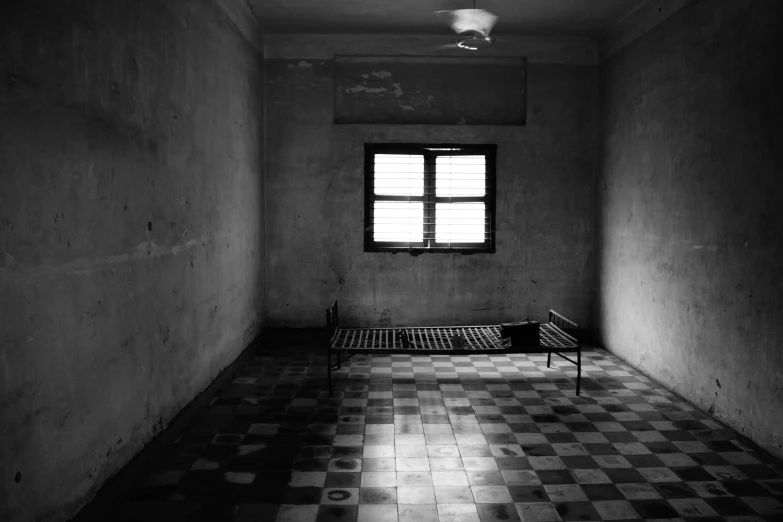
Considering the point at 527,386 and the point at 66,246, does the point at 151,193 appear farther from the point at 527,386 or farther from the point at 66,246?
the point at 527,386

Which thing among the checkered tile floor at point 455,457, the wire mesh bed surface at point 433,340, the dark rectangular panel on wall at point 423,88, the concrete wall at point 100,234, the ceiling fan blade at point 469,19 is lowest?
the checkered tile floor at point 455,457

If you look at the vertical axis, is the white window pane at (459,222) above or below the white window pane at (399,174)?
below

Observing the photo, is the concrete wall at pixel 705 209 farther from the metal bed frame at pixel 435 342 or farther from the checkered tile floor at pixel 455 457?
the metal bed frame at pixel 435 342

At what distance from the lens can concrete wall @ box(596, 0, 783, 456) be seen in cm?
404

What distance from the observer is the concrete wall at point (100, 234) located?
2.39 meters

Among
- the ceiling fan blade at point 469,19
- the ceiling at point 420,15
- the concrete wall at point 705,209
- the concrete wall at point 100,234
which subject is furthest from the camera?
the ceiling fan blade at point 469,19

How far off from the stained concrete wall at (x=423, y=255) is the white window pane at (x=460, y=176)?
23 centimetres

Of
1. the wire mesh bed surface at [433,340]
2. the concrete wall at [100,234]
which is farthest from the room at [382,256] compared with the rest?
the wire mesh bed surface at [433,340]

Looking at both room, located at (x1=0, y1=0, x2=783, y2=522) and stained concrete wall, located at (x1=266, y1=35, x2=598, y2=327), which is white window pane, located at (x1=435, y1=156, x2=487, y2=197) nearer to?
room, located at (x1=0, y1=0, x2=783, y2=522)

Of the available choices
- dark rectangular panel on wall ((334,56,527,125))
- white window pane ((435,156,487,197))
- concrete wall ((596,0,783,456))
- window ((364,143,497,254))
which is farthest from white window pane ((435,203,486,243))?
concrete wall ((596,0,783,456))

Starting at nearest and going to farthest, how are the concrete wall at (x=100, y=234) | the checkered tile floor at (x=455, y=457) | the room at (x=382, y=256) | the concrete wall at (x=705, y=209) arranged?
the concrete wall at (x=100, y=234), the room at (x=382, y=256), the checkered tile floor at (x=455, y=457), the concrete wall at (x=705, y=209)

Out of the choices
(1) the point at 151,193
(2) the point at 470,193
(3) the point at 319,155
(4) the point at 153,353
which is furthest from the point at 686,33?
(4) the point at 153,353

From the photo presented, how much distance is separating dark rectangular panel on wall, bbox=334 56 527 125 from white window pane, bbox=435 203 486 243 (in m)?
1.09

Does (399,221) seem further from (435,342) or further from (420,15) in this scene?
(420,15)
